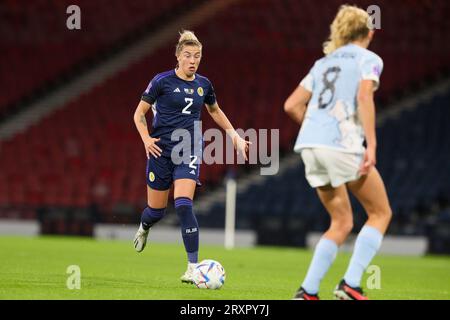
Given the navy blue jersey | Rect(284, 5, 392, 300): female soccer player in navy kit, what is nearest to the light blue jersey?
Rect(284, 5, 392, 300): female soccer player in navy kit

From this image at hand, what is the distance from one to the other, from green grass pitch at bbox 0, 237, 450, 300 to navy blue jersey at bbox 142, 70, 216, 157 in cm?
143

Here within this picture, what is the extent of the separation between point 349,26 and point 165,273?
4.69 metres

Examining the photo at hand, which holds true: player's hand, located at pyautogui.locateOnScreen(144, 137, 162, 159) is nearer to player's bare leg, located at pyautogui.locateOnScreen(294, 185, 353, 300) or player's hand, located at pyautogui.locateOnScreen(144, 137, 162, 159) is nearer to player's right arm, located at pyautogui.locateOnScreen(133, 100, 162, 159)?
player's right arm, located at pyautogui.locateOnScreen(133, 100, 162, 159)

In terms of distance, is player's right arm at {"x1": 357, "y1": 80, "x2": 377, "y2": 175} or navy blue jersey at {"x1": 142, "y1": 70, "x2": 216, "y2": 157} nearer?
player's right arm at {"x1": 357, "y1": 80, "x2": 377, "y2": 175}

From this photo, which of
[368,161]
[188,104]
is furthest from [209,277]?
[368,161]

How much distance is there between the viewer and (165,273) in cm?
1041

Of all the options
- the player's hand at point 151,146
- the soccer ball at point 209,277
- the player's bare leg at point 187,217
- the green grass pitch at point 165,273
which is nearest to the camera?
the green grass pitch at point 165,273

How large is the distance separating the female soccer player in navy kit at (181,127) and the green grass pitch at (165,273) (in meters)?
0.71

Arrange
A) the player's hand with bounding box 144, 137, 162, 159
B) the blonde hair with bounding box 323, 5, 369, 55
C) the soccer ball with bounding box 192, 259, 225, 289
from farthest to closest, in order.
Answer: the player's hand with bounding box 144, 137, 162, 159 → the soccer ball with bounding box 192, 259, 225, 289 → the blonde hair with bounding box 323, 5, 369, 55

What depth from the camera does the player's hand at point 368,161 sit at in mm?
6312

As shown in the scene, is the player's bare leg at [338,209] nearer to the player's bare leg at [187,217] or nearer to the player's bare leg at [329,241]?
the player's bare leg at [329,241]

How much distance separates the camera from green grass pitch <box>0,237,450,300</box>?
7699 mm

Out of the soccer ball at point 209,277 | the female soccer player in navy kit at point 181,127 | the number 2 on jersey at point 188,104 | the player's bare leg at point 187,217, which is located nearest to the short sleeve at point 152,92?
the female soccer player in navy kit at point 181,127

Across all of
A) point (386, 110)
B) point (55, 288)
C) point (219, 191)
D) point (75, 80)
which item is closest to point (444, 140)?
point (386, 110)
